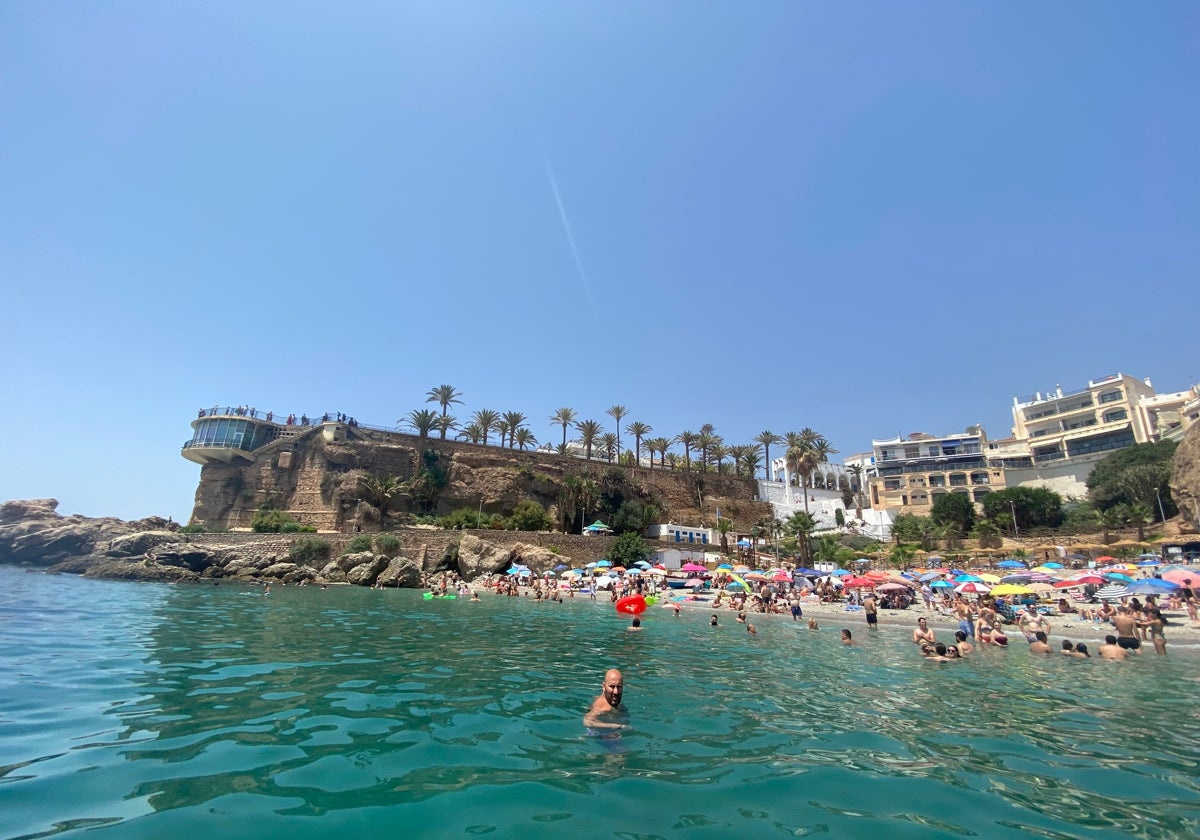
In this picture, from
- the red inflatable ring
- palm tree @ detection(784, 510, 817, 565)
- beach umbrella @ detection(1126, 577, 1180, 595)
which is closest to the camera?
beach umbrella @ detection(1126, 577, 1180, 595)

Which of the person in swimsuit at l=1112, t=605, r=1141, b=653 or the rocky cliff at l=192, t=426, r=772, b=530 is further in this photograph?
the rocky cliff at l=192, t=426, r=772, b=530

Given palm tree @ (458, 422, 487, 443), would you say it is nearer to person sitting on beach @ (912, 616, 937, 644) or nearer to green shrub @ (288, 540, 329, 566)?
green shrub @ (288, 540, 329, 566)

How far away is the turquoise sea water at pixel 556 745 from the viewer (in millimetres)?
3980

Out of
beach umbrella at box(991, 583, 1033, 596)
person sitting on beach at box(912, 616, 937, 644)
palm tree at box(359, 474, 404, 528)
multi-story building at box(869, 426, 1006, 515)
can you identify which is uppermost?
multi-story building at box(869, 426, 1006, 515)

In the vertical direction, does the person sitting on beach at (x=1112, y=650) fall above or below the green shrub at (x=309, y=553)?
below

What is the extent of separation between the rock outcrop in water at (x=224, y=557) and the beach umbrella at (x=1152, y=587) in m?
31.3

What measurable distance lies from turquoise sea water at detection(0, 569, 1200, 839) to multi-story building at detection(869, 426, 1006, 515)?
65.8 metres

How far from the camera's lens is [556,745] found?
18.7ft

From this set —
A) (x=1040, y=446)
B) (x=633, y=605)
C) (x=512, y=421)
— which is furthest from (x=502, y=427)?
(x=1040, y=446)

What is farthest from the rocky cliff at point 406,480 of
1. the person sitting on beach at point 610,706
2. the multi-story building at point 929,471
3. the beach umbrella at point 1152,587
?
the person sitting on beach at point 610,706

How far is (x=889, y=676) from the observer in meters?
10.6

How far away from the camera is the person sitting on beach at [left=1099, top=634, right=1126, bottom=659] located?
13211 millimetres

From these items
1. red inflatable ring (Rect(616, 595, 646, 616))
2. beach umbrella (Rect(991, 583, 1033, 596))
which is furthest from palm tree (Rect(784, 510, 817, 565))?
red inflatable ring (Rect(616, 595, 646, 616))

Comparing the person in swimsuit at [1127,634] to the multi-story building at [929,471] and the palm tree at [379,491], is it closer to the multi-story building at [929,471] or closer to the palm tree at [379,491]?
the palm tree at [379,491]
